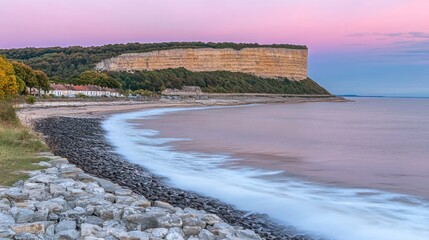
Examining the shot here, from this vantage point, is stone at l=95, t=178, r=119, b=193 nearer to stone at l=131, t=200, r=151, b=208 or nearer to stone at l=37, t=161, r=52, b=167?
stone at l=131, t=200, r=151, b=208

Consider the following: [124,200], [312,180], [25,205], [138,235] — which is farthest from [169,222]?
[312,180]

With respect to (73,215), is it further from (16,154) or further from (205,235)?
(16,154)

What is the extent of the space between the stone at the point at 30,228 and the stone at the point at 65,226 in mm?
174

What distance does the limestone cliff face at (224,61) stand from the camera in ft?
381

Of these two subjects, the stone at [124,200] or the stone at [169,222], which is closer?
the stone at [169,222]

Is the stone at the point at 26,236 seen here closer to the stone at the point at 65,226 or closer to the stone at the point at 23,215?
the stone at the point at 65,226

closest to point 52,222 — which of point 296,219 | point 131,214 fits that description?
point 131,214

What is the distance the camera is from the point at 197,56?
127188 millimetres

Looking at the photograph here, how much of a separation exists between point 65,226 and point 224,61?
126486 mm

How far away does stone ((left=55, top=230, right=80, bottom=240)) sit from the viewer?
16.7 ft

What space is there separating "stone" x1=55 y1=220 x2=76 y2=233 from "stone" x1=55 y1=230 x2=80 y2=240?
15 cm

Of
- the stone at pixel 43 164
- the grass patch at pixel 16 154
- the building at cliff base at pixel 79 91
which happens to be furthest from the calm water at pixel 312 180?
the building at cliff base at pixel 79 91

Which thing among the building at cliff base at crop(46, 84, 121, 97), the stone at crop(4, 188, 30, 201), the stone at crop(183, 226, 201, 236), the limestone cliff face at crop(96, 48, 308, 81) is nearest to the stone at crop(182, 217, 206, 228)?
the stone at crop(183, 226, 201, 236)

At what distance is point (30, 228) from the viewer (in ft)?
16.9
